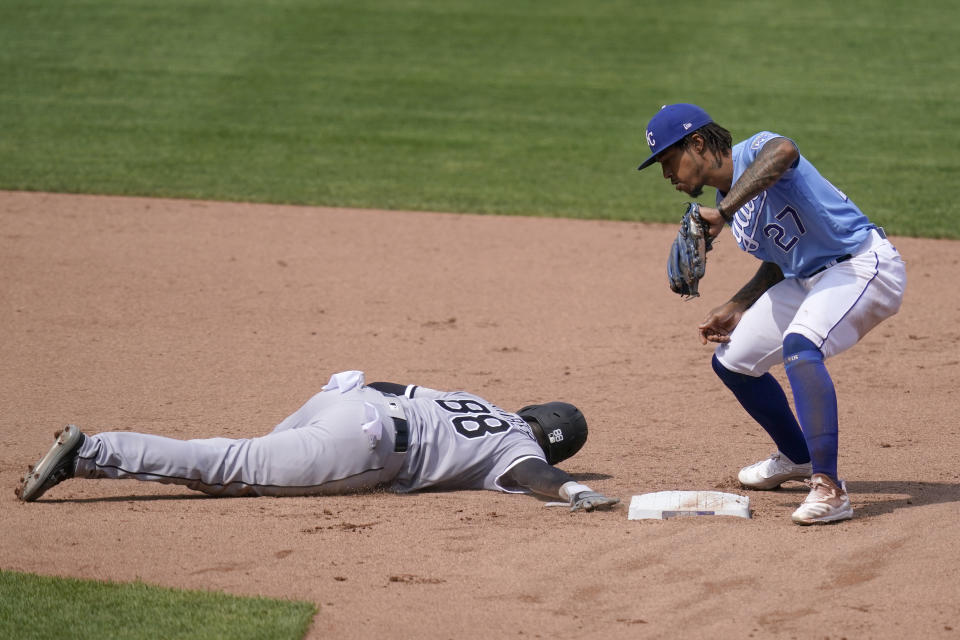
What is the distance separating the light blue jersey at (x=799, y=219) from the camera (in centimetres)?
457

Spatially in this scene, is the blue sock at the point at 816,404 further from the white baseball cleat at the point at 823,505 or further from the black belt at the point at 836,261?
the black belt at the point at 836,261

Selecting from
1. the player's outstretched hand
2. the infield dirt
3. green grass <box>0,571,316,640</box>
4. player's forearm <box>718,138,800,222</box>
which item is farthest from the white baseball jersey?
player's forearm <box>718,138,800,222</box>

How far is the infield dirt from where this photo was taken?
151 inches

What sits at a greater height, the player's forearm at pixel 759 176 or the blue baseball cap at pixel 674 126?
the blue baseball cap at pixel 674 126

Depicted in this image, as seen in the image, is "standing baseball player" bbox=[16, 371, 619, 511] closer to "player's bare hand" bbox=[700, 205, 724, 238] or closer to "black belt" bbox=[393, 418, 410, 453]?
"black belt" bbox=[393, 418, 410, 453]

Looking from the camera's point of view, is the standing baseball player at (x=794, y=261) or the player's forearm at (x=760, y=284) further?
the player's forearm at (x=760, y=284)

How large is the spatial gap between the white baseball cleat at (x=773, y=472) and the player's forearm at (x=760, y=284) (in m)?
0.68

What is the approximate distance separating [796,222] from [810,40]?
475 inches

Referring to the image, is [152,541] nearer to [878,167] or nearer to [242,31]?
[878,167]

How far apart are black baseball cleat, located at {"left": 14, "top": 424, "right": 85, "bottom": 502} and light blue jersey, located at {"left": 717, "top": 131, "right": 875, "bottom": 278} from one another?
2661 millimetres

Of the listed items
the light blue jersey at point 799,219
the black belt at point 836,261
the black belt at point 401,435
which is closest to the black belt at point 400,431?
the black belt at point 401,435

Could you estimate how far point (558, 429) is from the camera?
202 inches

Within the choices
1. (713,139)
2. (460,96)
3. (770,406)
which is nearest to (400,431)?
(770,406)

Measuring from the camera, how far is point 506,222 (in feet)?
A: 34.0
